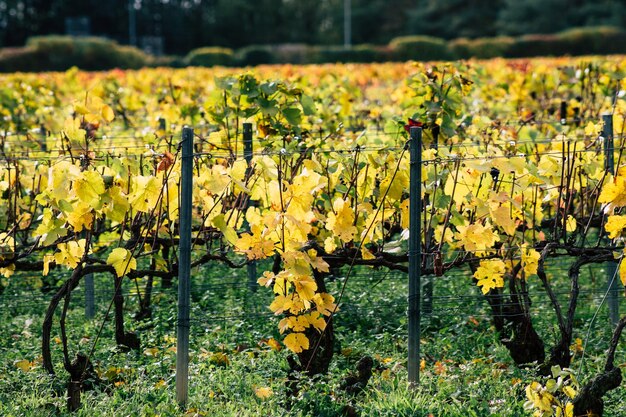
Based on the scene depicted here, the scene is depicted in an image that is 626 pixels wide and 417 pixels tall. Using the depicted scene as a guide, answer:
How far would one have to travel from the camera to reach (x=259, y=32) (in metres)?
53.0

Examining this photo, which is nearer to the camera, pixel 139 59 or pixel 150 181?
pixel 150 181

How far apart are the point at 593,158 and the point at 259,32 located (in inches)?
1950

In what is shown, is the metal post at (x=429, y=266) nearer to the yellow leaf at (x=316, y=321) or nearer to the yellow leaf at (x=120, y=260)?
the yellow leaf at (x=316, y=321)

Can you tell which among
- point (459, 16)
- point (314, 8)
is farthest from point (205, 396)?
point (314, 8)

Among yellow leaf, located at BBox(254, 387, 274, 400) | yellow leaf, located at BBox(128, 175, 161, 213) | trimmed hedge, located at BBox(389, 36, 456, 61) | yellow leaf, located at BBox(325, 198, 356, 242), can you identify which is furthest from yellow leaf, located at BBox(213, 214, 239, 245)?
trimmed hedge, located at BBox(389, 36, 456, 61)

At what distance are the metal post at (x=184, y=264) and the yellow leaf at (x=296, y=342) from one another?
42cm

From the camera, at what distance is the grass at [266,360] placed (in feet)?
12.9

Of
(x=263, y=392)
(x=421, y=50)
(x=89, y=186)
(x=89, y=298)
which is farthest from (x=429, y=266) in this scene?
(x=421, y=50)

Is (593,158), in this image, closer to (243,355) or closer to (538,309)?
(538,309)

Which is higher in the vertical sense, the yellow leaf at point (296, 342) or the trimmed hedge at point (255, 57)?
the trimmed hedge at point (255, 57)

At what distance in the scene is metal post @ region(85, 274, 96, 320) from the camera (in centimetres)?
530

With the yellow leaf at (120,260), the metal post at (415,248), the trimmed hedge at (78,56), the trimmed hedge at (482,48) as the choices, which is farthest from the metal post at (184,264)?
the trimmed hedge at (482,48)

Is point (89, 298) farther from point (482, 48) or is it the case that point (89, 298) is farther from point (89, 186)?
point (482, 48)

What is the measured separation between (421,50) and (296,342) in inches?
1233
